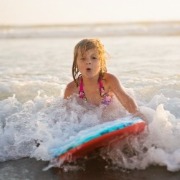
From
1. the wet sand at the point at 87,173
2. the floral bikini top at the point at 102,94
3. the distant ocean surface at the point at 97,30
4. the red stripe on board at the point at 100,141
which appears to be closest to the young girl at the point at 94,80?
the floral bikini top at the point at 102,94

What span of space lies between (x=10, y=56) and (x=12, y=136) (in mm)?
6821

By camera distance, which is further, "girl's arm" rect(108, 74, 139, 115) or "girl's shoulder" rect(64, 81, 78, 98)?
"girl's shoulder" rect(64, 81, 78, 98)

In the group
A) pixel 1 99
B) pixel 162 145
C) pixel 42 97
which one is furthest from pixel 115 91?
pixel 1 99

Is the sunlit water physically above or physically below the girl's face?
below

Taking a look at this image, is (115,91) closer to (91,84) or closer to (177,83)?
(91,84)

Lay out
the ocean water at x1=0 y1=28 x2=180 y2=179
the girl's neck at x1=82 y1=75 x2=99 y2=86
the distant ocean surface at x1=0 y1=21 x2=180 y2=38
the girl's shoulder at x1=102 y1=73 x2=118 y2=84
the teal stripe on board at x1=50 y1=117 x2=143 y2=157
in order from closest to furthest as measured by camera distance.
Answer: the teal stripe on board at x1=50 y1=117 x2=143 y2=157 < the ocean water at x1=0 y1=28 x2=180 y2=179 < the girl's shoulder at x1=102 y1=73 x2=118 y2=84 < the girl's neck at x1=82 y1=75 x2=99 y2=86 < the distant ocean surface at x1=0 y1=21 x2=180 y2=38

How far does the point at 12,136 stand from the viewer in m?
4.43

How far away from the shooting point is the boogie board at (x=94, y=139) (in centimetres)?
345

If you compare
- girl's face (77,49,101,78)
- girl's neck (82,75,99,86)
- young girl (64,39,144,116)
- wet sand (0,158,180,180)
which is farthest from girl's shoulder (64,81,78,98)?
wet sand (0,158,180,180)

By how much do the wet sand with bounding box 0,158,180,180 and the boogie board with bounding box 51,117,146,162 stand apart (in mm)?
134

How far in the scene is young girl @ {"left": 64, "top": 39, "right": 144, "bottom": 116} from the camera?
4320 millimetres

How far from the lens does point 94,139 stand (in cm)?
345

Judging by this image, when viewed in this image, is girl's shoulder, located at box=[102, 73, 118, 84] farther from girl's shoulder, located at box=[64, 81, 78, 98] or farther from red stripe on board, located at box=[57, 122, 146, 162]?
red stripe on board, located at box=[57, 122, 146, 162]

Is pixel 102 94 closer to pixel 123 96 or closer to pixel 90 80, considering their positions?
pixel 90 80
